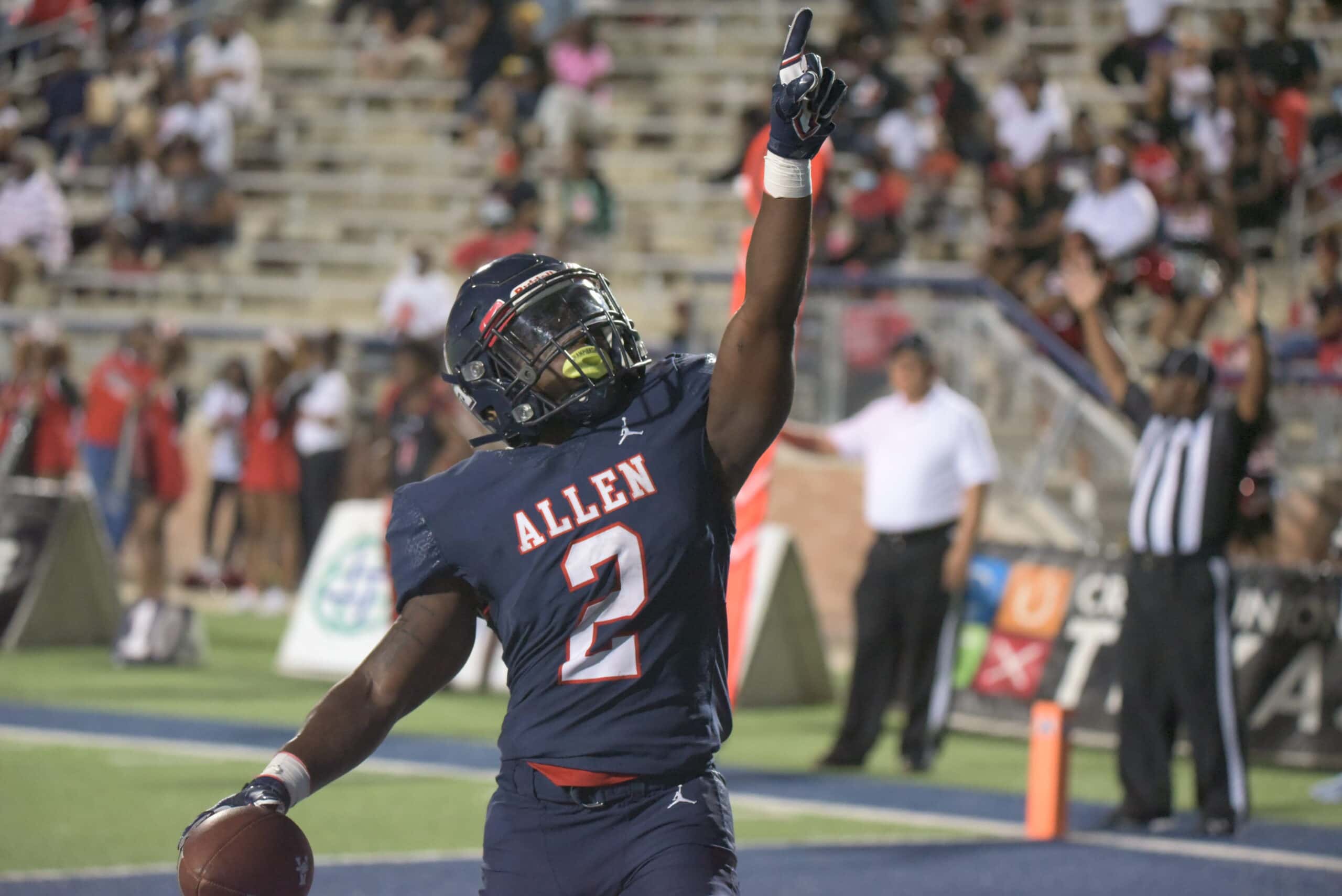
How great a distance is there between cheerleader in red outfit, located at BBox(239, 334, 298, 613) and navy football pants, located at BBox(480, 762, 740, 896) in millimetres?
13364

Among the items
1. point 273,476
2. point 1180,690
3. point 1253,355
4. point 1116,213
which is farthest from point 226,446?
point 1253,355

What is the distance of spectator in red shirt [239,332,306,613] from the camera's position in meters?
16.7

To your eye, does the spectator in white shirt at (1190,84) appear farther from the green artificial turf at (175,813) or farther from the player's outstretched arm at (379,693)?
the player's outstretched arm at (379,693)

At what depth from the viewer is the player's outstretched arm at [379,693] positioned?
351 cm

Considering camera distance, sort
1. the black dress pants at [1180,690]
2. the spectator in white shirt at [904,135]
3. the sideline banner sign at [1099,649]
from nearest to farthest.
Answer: the black dress pants at [1180,690] < the sideline banner sign at [1099,649] < the spectator in white shirt at [904,135]

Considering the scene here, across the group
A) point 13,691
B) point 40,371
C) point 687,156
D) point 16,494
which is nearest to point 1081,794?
point 13,691

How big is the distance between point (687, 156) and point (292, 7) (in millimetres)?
6759

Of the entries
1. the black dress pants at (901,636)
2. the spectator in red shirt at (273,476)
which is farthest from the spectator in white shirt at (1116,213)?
the spectator in red shirt at (273,476)

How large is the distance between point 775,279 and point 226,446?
14.7 metres

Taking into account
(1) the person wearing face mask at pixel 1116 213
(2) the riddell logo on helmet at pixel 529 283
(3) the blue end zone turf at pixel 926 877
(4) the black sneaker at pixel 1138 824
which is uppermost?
(1) the person wearing face mask at pixel 1116 213

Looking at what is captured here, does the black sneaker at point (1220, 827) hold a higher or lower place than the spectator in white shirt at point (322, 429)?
lower

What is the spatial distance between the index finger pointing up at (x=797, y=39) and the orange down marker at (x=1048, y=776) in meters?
5.33

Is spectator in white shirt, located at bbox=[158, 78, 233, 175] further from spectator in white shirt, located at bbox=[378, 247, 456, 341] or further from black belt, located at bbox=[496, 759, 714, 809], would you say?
black belt, located at bbox=[496, 759, 714, 809]

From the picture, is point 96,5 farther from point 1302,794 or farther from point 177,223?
point 1302,794
